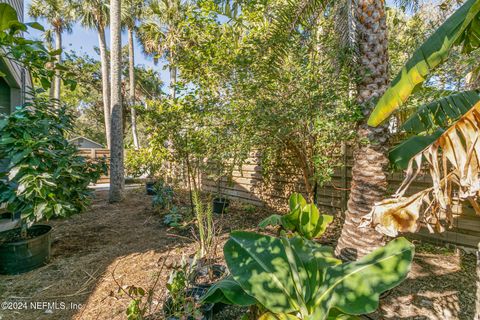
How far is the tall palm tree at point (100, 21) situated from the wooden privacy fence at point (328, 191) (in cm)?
841

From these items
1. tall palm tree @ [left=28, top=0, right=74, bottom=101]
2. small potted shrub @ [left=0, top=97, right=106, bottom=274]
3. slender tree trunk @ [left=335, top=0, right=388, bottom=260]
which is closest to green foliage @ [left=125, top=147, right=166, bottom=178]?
small potted shrub @ [left=0, top=97, right=106, bottom=274]

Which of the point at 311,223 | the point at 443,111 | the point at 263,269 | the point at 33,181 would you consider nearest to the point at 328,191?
the point at 311,223

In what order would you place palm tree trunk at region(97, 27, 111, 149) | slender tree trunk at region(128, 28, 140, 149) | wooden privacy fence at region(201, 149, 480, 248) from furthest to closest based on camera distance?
1. slender tree trunk at region(128, 28, 140, 149)
2. palm tree trunk at region(97, 27, 111, 149)
3. wooden privacy fence at region(201, 149, 480, 248)

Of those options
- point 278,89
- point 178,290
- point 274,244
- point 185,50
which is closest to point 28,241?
point 178,290

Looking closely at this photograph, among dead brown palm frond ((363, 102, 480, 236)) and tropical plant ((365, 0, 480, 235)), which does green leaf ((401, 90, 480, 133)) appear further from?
dead brown palm frond ((363, 102, 480, 236))

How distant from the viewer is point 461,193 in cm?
145

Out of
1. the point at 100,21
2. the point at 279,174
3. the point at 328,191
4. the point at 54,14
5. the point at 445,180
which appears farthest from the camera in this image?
the point at 54,14

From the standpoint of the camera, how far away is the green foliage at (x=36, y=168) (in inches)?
123

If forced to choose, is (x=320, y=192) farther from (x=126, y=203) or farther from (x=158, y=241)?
(x=126, y=203)

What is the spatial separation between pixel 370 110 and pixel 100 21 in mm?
15870

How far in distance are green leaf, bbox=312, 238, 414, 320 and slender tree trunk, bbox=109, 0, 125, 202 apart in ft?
24.8

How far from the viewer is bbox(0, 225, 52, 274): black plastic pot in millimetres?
3262

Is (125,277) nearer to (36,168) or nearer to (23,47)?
(36,168)

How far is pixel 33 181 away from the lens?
10.2 ft
